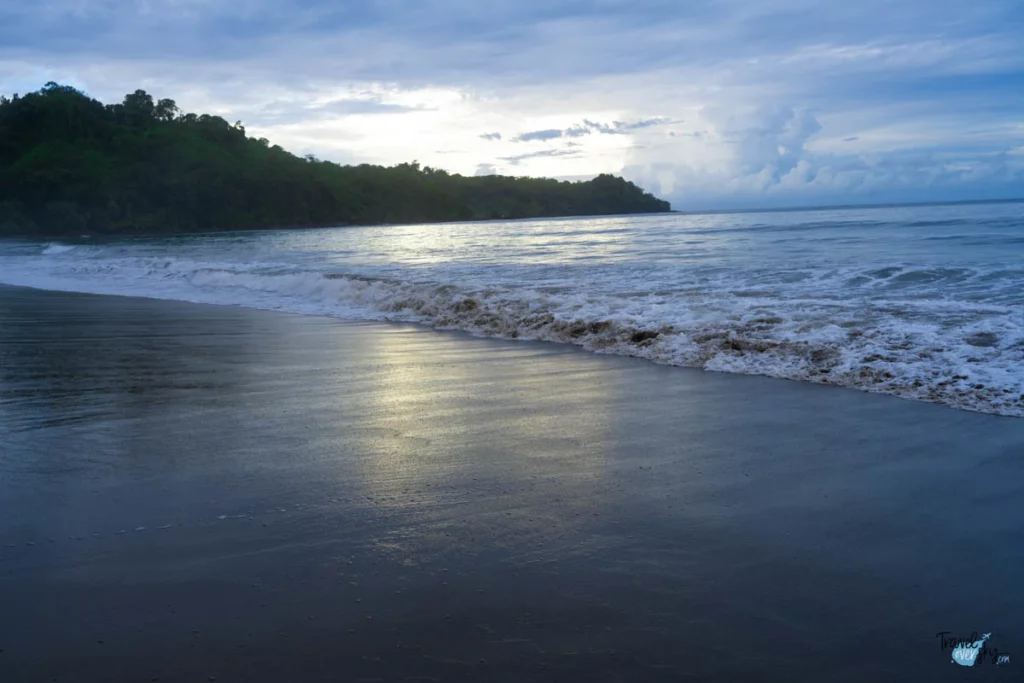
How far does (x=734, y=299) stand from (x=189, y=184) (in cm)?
9171

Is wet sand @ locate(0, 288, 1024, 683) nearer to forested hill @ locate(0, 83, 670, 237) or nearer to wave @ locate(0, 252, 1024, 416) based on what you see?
wave @ locate(0, 252, 1024, 416)

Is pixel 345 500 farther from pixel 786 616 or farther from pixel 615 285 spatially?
pixel 615 285

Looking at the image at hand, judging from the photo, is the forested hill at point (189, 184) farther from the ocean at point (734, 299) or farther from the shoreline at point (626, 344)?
the shoreline at point (626, 344)

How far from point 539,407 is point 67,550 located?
332 centimetres

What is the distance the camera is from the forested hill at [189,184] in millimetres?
80188

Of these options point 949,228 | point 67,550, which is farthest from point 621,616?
point 949,228

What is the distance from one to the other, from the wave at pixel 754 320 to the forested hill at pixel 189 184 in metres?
73.2

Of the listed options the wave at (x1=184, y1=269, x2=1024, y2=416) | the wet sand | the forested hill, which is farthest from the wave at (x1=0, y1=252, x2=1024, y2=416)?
the forested hill

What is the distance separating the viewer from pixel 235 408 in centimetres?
564

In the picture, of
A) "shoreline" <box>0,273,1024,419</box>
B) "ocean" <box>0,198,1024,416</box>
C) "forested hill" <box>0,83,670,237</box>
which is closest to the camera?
"shoreline" <box>0,273,1024,419</box>

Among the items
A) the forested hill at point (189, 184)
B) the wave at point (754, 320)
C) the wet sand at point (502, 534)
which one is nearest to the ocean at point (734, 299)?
the wave at point (754, 320)

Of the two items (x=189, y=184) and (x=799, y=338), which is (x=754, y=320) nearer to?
(x=799, y=338)

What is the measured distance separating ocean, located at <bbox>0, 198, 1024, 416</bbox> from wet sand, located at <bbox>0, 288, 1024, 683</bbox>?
38.0 inches

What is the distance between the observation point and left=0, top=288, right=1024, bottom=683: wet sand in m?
2.44
